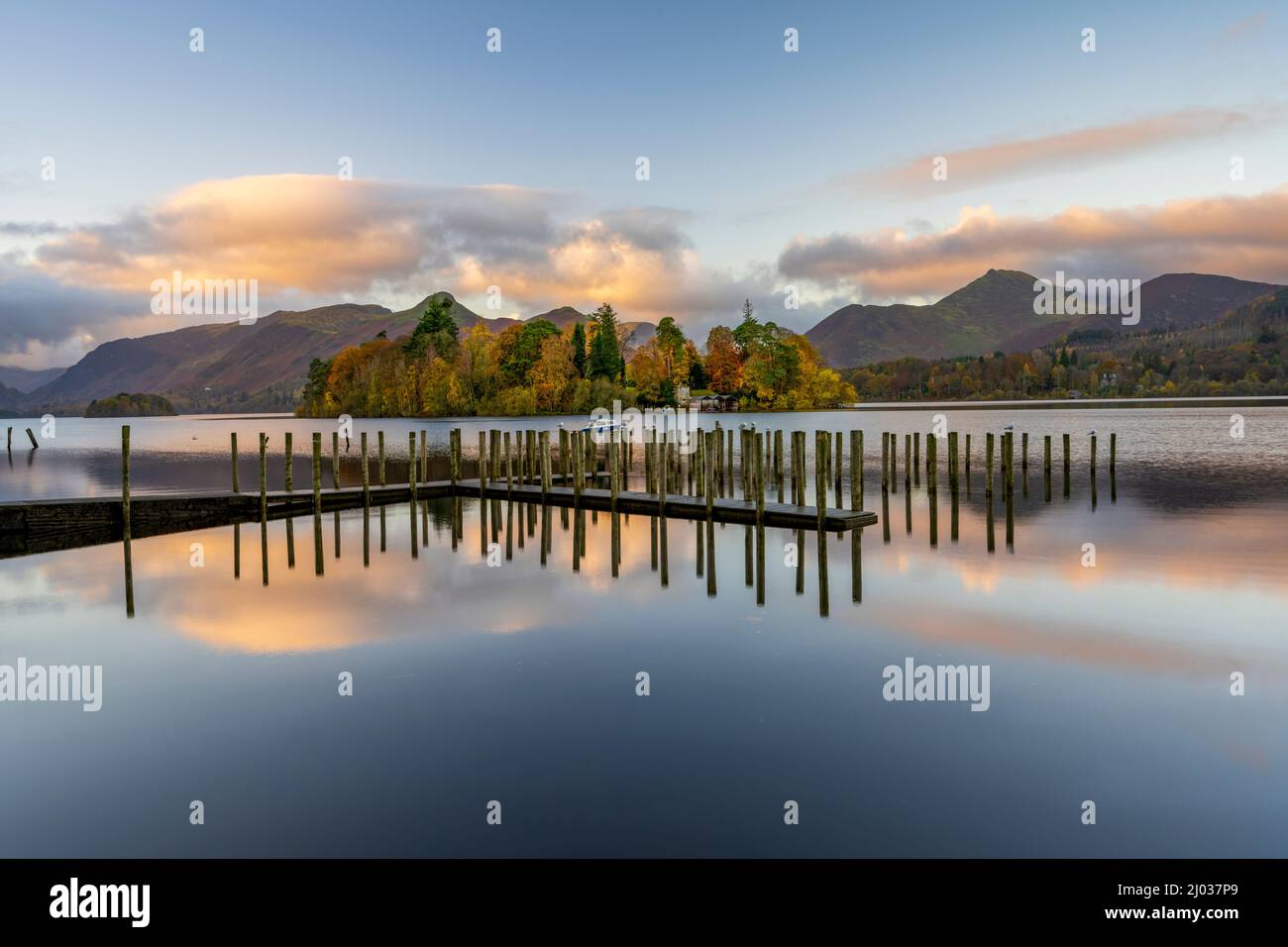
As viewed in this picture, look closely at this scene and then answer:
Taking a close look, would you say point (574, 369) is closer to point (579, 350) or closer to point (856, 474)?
point (579, 350)

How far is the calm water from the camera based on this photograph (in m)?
8.06

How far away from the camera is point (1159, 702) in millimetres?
11086

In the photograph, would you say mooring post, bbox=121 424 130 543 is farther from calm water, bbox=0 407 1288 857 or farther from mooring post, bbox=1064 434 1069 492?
mooring post, bbox=1064 434 1069 492

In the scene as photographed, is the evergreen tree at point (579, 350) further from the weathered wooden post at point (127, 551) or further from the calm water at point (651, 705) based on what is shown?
the calm water at point (651, 705)

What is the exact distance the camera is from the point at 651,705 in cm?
1131

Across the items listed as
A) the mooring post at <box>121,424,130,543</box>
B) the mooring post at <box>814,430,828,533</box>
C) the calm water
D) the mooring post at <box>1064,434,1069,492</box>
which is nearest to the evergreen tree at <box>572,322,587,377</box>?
the mooring post at <box>1064,434,1069,492</box>

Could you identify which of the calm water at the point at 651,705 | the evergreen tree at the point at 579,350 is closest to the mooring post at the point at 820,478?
the calm water at the point at 651,705

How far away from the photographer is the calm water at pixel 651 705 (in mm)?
8062

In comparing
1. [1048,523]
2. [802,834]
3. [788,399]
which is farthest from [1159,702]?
[788,399]

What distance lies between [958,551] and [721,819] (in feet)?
54.8

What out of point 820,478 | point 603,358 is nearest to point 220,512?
point 820,478

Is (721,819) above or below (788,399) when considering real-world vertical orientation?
below

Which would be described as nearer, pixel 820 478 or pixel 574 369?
pixel 820 478

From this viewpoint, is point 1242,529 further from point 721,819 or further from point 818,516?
point 721,819
